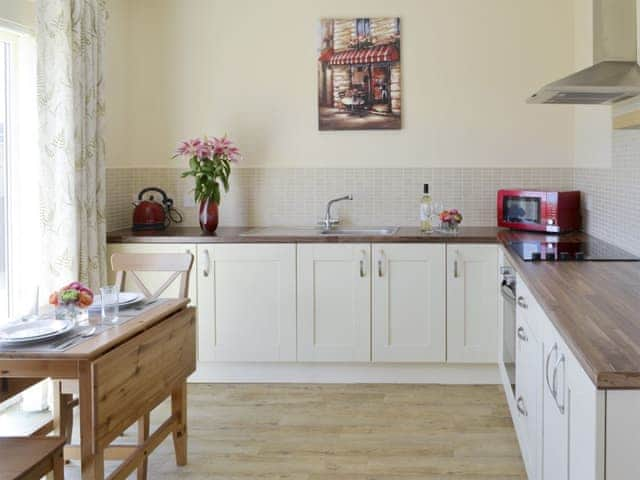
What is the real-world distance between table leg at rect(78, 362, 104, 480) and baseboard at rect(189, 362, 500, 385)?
2.01 meters

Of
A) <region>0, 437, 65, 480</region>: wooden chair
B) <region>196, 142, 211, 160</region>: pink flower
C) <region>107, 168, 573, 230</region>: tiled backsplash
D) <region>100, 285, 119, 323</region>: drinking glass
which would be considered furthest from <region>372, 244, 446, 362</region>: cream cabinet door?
<region>0, 437, 65, 480</region>: wooden chair

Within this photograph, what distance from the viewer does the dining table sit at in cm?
218

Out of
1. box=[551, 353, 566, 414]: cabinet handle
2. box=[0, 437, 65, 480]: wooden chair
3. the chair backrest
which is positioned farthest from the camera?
the chair backrest

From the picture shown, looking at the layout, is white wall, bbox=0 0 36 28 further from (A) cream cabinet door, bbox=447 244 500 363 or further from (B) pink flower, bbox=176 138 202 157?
(A) cream cabinet door, bbox=447 244 500 363

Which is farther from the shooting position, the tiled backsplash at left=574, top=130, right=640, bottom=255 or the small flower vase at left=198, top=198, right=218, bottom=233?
the small flower vase at left=198, top=198, right=218, bottom=233

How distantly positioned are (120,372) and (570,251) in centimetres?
211

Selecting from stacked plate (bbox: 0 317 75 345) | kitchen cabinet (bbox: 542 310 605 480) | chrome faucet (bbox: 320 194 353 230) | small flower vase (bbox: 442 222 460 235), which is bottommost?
kitchen cabinet (bbox: 542 310 605 480)

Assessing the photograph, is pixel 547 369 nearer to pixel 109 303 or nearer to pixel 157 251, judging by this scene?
pixel 109 303

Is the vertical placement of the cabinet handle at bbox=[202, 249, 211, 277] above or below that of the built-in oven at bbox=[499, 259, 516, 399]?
above

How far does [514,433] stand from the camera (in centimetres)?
336

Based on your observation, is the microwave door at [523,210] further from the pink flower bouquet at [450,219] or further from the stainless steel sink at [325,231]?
the stainless steel sink at [325,231]

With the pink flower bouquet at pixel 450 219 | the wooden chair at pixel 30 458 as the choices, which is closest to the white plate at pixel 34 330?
the wooden chair at pixel 30 458

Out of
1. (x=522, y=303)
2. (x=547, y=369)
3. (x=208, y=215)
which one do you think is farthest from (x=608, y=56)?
(x=208, y=215)

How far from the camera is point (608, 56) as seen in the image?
3244mm
